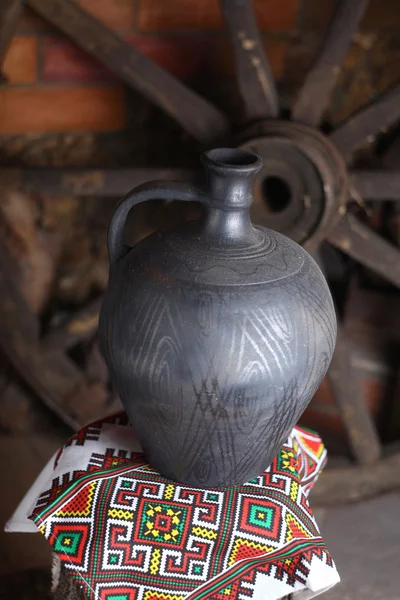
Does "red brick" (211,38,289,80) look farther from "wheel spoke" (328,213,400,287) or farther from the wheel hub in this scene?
"wheel spoke" (328,213,400,287)

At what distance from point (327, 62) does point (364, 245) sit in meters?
0.40

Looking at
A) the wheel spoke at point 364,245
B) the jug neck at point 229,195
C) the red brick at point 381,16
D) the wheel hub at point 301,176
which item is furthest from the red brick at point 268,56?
the jug neck at point 229,195

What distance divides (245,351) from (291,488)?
0.32 metres

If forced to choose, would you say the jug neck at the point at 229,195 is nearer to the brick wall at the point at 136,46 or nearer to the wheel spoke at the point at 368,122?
the wheel spoke at the point at 368,122

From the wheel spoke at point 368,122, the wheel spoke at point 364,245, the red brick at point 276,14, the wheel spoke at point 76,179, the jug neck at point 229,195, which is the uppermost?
the red brick at point 276,14

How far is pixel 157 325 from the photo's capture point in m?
1.06

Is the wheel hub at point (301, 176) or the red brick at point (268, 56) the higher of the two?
the red brick at point (268, 56)

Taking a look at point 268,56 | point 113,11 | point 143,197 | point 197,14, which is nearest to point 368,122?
point 268,56

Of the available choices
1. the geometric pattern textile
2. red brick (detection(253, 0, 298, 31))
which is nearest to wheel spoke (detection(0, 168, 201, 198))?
red brick (detection(253, 0, 298, 31))

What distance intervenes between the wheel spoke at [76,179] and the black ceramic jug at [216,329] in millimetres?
579

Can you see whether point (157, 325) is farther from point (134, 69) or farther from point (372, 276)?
point (372, 276)

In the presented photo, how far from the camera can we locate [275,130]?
65.8 inches

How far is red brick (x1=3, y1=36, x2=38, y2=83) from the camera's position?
182 centimetres

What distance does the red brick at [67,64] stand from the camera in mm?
1847
